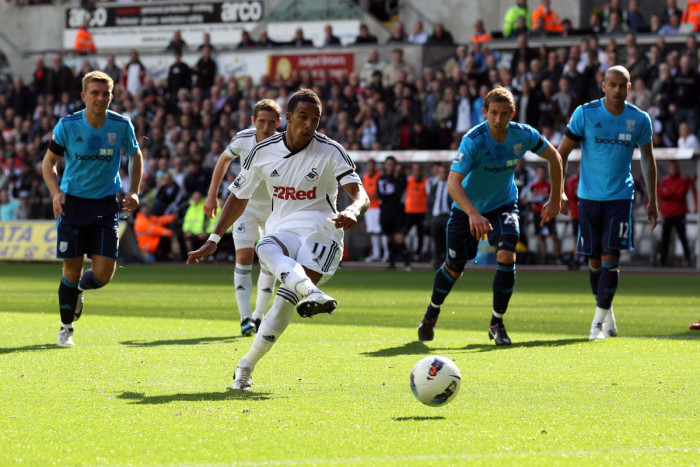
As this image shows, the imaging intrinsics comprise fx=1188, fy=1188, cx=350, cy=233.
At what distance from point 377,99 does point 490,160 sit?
54.9ft

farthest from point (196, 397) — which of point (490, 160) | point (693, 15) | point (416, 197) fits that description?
point (693, 15)

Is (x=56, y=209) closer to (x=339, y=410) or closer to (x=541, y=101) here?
(x=339, y=410)

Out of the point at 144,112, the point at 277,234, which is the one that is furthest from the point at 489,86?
the point at 277,234

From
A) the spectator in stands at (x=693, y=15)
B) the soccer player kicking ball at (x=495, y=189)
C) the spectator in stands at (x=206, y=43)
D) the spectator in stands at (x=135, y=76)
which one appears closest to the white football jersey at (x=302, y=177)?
the soccer player kicking ball at (x=495, y=189)

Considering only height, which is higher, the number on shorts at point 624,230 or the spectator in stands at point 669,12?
the spectator in stands at point 669,12

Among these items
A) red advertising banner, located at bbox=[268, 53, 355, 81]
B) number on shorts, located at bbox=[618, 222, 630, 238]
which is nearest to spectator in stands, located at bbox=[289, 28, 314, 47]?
red advertising banner, located at bbox=[268, 53, 355, 81]

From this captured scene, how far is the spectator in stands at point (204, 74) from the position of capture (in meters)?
30.7

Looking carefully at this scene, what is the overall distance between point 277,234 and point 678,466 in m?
3.34

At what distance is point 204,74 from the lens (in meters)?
30.7

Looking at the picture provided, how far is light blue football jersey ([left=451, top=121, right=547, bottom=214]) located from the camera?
10.1 metres

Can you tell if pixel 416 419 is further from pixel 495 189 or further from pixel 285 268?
pixel 495 189

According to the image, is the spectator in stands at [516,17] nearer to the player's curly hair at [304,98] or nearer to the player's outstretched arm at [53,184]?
the player's outstretched arm at [53,184]

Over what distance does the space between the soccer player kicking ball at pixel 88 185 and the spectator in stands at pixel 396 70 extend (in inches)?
685

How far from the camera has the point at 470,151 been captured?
397 inches
